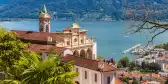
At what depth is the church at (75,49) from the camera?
17.0 meters

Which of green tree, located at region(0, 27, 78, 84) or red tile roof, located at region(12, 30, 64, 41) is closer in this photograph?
green tree, located at region(0, 27, 78, 84)

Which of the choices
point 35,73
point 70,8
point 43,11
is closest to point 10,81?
point 35,73

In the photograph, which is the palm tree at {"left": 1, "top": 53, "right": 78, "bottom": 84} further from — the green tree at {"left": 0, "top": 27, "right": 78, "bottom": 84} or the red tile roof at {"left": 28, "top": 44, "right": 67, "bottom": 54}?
the red tile roof at {"left": 28, "top": 44, "right": 67, "bottom": 54}

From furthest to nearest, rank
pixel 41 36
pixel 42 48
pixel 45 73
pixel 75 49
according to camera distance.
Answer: pixel 75 49 < pixel 41 36 < pixel 42 48 < pixel 45 73

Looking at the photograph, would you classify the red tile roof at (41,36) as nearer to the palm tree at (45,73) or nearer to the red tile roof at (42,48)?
the red tile roof at (42,48)

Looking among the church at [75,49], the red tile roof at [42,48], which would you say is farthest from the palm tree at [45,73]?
the red tile roof at [42,48]

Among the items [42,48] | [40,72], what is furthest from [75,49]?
[40,72]

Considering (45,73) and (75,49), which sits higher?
(45,73)

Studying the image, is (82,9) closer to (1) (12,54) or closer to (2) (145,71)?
(2) (145,71)

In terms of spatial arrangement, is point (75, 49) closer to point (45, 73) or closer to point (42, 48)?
point (42, 48)

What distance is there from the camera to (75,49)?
25109mm

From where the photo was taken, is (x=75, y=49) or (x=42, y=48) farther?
(x=75, y=49)

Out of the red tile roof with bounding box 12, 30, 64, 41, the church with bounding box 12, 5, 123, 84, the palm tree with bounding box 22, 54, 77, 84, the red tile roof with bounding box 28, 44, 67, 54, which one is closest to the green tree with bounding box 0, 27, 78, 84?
the palm tree with bounding box 22, 54, 77, 84

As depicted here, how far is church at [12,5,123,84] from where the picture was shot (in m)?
17.0
